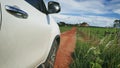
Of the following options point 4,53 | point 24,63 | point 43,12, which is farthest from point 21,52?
point 43,12

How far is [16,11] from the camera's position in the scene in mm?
3381

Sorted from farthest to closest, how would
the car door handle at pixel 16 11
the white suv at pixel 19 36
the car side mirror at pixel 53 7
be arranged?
1. the car side mirror at pixel 53 7
2. the car door handle at pixel 16 11
3. the white suv at pixel 19 36

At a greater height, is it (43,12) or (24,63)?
(43,12)

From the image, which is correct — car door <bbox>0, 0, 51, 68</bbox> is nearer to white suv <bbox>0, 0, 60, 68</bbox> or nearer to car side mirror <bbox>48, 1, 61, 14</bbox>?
white suv <bbox>0, 0, 60, 68</bbox>

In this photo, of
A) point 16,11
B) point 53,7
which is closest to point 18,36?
point 16,11

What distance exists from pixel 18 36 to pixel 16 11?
279mm

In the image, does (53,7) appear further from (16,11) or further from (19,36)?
(19,36)

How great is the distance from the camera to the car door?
3.01 metres

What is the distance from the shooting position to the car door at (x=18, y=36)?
9.87 feet

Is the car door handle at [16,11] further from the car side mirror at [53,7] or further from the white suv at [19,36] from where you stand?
the car side mirror at [53,7]

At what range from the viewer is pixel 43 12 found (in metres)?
5.19

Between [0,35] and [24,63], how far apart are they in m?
0.77

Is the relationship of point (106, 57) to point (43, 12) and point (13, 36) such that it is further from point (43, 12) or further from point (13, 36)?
point (13, 36)

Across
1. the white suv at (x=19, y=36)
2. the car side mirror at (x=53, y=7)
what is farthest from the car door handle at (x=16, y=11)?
the car side mirror at (x=53, y=7)
